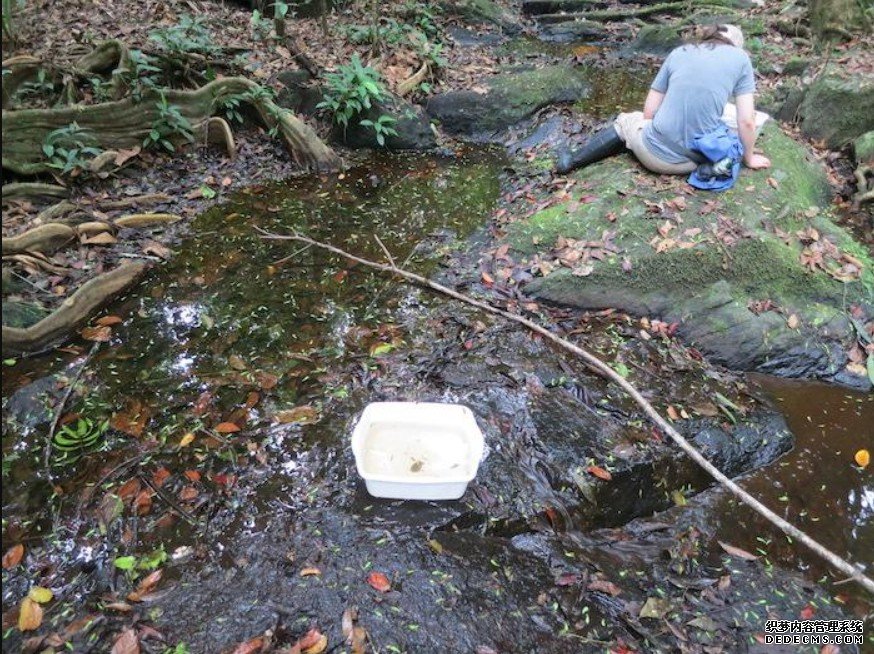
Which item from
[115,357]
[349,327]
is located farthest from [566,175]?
[115,357]

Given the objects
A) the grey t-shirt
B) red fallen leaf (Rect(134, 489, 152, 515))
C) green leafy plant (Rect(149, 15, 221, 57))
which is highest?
the grey t-shirt

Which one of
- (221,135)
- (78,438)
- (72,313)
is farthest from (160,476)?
(221,135)

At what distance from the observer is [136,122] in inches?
245

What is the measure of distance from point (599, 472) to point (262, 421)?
2.13 meters

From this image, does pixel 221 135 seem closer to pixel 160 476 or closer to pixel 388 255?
pixel 388 255

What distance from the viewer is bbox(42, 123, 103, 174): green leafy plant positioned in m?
5.47

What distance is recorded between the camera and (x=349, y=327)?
181 inches

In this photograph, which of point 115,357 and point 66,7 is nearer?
point 115,357

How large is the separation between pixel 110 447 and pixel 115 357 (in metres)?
0.87

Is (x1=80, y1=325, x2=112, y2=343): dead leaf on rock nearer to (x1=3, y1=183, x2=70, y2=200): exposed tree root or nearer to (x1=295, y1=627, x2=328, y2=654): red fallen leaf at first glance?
(x1=3, y1=183, x2=70, y2=200): exposed tree root

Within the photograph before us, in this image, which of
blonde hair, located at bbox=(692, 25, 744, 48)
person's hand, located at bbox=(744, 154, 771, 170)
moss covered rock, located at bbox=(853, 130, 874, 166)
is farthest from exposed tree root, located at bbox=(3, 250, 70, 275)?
moss covered rock, located at bbox=(853, 130, 874, 166)

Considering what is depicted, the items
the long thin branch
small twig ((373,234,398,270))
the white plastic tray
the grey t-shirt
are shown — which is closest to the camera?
the long thin branch

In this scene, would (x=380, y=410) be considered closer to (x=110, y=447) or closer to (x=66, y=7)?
(x=110, y=447)

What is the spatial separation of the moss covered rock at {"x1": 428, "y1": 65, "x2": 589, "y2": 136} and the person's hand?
3725 mm
